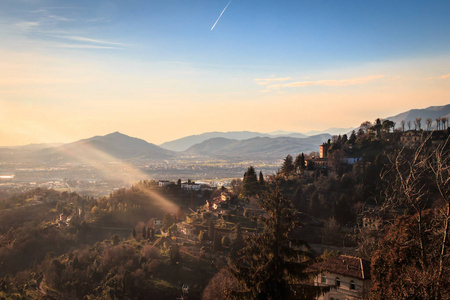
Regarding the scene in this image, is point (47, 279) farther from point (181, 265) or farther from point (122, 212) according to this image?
point (122, 212)

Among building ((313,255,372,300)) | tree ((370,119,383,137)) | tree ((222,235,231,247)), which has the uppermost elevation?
tree ((370,119,383,137))

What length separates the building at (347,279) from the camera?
15.7 metres

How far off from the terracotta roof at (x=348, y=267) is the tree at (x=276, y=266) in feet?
25.5

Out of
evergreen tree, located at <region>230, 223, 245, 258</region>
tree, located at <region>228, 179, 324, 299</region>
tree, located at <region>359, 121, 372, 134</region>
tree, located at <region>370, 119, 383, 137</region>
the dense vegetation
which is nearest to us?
tree, located at <region>228, 179, 324, 299</region>

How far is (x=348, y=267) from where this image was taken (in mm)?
16516

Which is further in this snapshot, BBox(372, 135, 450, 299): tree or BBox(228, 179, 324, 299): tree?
BBox(228, 179, 324, 299): tree

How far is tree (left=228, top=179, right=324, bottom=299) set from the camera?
859 centimetres

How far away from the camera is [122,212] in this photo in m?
47.3

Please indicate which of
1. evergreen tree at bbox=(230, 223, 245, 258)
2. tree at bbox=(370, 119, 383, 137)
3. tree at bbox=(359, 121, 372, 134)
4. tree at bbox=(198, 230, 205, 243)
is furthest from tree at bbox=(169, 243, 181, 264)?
tree at bbox=(359, 121, 372, 134)

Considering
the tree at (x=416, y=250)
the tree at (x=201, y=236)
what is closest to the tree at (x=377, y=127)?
the tree at (x=201, y=236)

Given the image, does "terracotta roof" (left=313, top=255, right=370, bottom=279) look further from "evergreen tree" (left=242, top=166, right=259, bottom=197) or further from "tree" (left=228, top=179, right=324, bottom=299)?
"evergreen tree" (left=242, top=166, right=259, bottom=197)

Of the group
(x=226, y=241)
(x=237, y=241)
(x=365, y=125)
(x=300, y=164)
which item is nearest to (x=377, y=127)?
(x=365, y=125)

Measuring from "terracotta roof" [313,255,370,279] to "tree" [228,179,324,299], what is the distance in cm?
777

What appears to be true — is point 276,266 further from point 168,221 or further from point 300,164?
point 300,164
